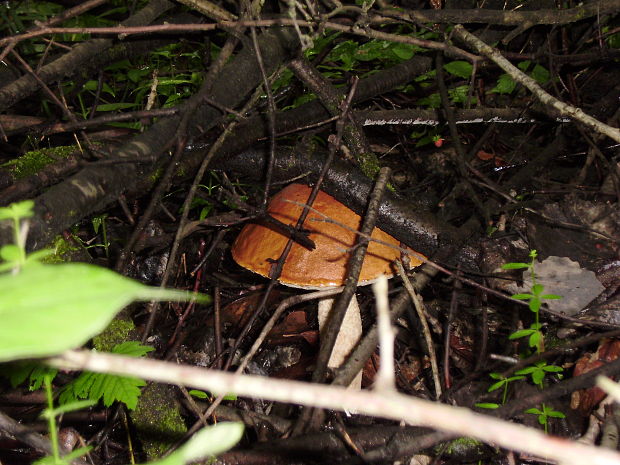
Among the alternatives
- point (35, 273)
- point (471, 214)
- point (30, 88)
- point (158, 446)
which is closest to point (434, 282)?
point (471, 214)

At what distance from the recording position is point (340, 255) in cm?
240

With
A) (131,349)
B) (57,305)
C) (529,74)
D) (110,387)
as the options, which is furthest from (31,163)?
(529,74)

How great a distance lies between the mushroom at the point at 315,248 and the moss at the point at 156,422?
0.80 meters

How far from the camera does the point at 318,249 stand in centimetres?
243

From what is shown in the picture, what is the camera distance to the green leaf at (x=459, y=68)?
3.10m

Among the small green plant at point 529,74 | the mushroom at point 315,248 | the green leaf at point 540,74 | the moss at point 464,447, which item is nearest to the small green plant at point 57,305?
the mushroom at point 315,248

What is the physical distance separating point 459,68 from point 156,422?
2.71 m

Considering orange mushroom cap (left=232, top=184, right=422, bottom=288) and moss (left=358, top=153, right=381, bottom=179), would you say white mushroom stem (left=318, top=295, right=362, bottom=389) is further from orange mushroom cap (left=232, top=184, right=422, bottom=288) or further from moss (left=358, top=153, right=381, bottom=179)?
moss (left=358, top=153, right=381, bottom=179)

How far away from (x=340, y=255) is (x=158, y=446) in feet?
3.83

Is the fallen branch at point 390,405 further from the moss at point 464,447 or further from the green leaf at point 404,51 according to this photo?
the green leaf at point 404,51

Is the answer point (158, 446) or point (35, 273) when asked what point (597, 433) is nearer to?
point (158, 446)

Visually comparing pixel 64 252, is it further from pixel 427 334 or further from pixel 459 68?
pixel 459 68

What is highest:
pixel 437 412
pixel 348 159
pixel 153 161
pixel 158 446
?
pixel 437 412

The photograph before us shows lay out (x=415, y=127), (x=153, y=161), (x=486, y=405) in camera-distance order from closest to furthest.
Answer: (x=153, y=161)
(x=486, y=405)
(x=415, y=127)
